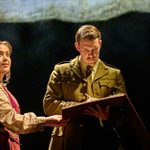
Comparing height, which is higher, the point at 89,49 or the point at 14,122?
the point at 89,49

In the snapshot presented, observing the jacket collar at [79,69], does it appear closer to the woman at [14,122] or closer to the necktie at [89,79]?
the necktie at [89,79]

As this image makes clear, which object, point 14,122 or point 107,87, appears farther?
point 107,87

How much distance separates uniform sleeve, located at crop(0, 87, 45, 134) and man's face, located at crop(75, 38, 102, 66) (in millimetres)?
552

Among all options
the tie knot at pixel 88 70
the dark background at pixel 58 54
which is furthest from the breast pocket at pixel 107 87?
the dark background at pixel 58 54

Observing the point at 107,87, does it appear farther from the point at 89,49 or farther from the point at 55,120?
the point at 55,120

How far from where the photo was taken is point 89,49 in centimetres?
271

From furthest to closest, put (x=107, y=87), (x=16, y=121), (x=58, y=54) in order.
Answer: (x=58, y=54), (x=107, y=87), (x=16, y=121)

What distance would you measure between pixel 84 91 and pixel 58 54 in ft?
3.46

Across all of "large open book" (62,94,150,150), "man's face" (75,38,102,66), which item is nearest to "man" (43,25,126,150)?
"man's face" (75,38,102,66)

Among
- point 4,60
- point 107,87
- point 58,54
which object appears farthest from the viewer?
point 58,54

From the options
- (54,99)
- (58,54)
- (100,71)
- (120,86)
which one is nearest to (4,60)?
(54,99)

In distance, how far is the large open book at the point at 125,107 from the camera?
7.52 feet

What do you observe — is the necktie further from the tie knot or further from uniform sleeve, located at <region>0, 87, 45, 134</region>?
uniform sleeve, located at <region>0, 87, 45, 134</region>

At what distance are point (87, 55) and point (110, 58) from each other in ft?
3.34
